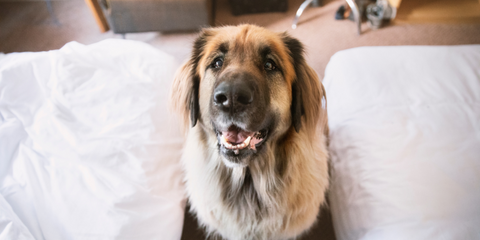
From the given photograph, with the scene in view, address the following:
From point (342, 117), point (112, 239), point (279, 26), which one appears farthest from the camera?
point (279, 26)

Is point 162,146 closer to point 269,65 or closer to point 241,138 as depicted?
point 241,138

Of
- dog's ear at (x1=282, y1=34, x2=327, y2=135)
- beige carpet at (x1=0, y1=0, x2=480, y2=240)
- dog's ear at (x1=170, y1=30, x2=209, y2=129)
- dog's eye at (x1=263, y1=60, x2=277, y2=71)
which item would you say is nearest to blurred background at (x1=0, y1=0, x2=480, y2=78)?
beige carpet at (x1=0, y1=0, x2=480, y2=240)

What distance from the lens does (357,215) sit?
4.12 ft

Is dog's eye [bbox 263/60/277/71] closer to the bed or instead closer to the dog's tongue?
the dog's tongue

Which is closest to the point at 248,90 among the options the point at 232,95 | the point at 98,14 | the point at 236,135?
the point at 232,95

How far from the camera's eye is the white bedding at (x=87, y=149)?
1077 millimetres

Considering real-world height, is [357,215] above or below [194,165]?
below

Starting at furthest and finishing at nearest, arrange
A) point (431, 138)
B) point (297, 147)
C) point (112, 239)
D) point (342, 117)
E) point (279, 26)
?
1. point (279, 26)
2. point (342, 117)
3. point (431, 138)
4. point (297, 147)
5. point (112, 239)

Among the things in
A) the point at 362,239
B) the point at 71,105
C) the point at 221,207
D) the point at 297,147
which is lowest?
the point at 362,239

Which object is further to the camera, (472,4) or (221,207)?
(472,4)

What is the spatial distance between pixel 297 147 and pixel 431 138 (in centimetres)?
76

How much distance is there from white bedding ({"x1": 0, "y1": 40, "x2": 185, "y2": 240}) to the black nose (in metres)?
0.72

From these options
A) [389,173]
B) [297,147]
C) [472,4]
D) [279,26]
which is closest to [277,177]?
[297,147]

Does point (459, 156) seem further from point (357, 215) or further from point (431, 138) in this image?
point (357, 215)
